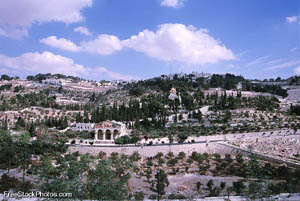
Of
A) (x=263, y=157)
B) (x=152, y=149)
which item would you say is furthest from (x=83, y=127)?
(x=263, y=157)

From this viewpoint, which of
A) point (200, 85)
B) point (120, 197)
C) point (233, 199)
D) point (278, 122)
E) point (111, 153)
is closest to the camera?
point (120, 197)

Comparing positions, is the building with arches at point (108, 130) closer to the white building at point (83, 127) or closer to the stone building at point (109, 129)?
the stone building at point (109, 129)

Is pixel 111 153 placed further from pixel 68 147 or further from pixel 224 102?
pixel 224 102

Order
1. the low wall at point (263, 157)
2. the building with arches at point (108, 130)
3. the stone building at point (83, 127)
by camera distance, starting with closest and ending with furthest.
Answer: the low wall at point (263, 157), the building with arches at point (108, 130), the stone building at point (83, 127)

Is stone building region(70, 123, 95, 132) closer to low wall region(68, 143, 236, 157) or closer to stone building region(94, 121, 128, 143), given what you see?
stone building region(94, 121, 128, 143)

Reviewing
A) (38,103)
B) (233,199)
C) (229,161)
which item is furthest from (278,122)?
(38,103)

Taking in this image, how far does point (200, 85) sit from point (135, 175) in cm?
6395

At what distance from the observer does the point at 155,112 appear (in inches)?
1756

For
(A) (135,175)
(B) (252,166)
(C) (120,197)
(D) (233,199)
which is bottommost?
(A) (135,175)

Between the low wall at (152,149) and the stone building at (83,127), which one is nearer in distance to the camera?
the low wall at (152,149)

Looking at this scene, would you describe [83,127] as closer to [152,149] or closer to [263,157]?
[152,149]

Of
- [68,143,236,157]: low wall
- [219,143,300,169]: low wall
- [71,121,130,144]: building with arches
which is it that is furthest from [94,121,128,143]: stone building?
[219,143,300,169]: low wall

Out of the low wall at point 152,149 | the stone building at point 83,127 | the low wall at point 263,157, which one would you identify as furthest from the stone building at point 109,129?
the low wall at point 263,157

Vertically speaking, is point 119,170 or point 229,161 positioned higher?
point 119,170
